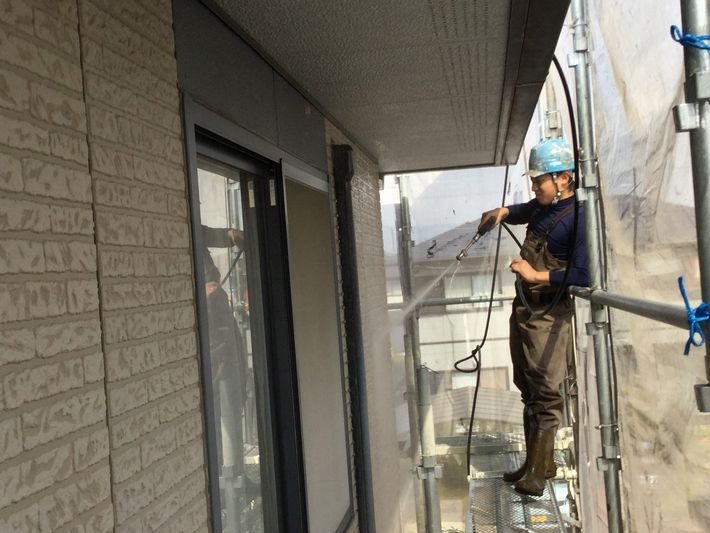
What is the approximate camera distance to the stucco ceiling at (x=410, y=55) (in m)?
2.41

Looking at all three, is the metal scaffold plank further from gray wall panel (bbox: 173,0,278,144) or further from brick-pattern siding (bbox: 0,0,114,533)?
brick-pattern siding (bbox: 0,0,114,533)

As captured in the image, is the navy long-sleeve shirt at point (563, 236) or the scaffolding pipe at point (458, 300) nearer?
the navy long-sleeve shirt at point (563, 236)

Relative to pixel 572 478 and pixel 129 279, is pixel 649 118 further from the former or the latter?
pixel 572 478

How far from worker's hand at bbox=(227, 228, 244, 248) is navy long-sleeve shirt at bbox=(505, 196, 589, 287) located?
242cm

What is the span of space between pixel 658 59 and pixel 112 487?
7.38ft

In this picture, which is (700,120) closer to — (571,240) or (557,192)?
(571,240)

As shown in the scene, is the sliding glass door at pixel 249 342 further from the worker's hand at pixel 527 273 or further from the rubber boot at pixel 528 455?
the rubber boot at pixel 528 455

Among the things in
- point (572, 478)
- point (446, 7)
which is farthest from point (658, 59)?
point (572, 478)

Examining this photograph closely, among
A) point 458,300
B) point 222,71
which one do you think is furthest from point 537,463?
point 222,71

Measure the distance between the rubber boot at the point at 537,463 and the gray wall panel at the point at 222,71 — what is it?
3170 mm

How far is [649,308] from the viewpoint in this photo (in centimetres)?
224

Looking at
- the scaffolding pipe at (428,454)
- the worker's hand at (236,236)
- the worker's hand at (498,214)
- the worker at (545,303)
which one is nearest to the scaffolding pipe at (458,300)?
the scaffolding pipe at (428,454)

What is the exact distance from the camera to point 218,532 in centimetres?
195

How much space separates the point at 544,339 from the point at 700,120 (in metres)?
3.30
